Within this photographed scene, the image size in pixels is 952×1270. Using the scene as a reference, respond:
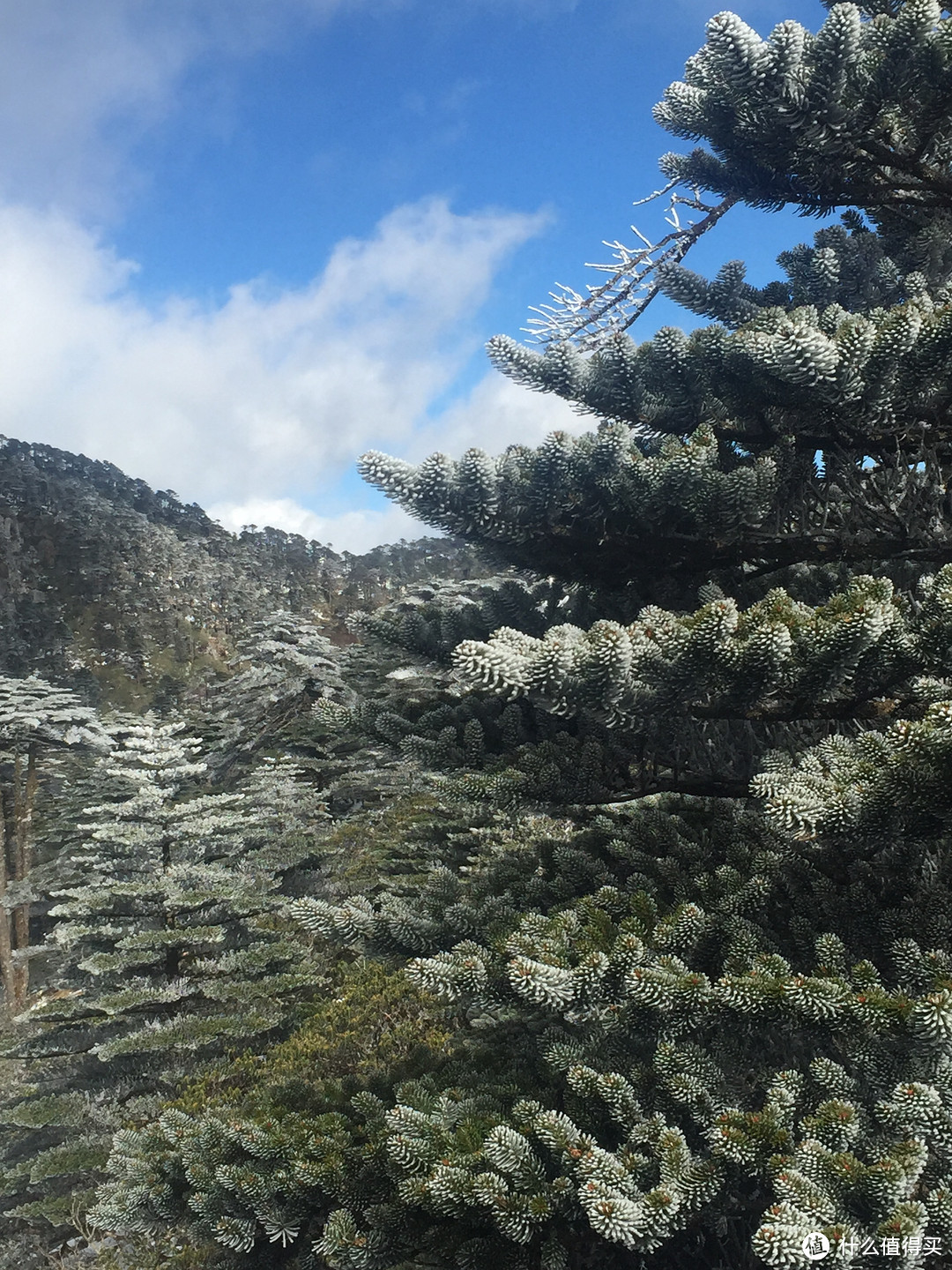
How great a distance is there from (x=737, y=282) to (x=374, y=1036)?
1042cm

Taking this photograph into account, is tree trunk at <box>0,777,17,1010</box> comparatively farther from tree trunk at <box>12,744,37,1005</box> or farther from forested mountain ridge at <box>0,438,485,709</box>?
forested mountain ridge at <box>0,438,485,709</box>

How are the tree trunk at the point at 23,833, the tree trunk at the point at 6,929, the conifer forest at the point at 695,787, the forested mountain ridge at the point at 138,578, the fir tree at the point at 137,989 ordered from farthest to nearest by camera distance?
the forested mountain ridge at the point at 138,578
the tree trunk at the point at 23,833
the tree trunk at the point at 6,929
the fir tree at the point at 137,989
the conifer forest at the point at 695,787

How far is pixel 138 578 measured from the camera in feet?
139

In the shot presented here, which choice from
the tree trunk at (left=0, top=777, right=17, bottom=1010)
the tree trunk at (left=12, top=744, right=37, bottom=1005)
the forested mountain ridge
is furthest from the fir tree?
the forested mountain ridge

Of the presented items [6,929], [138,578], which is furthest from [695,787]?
[138,578]

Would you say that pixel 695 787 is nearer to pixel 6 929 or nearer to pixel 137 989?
pixel 137 989

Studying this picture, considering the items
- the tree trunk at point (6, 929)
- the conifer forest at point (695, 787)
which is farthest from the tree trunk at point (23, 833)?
the conifer forest at point (695, 787)

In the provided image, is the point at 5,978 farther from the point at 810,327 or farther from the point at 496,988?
the point at 810,327

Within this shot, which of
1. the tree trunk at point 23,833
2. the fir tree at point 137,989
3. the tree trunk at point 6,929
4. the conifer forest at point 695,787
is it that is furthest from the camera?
the tree trunk at point 23,833

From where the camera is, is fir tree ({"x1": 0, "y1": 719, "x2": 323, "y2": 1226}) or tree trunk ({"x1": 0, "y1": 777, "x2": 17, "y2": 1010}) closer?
fir tree ({"x1": 0, "y1": 719, "x2": 323, "y2": 1226})

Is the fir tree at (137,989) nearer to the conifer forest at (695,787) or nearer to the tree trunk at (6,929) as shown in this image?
the conifer forest at (695,787)

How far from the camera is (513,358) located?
5.02 metres

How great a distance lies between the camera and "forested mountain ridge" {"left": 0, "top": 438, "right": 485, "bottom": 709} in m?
35.6

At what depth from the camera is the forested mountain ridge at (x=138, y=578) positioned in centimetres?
3559
